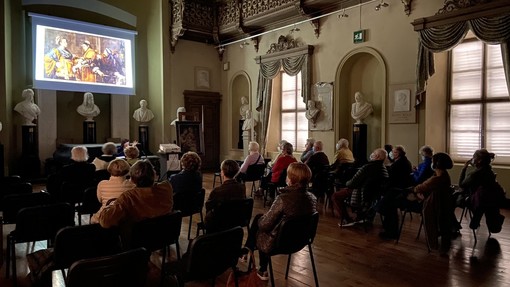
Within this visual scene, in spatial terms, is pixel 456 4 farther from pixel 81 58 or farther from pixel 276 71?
pixel 81 58

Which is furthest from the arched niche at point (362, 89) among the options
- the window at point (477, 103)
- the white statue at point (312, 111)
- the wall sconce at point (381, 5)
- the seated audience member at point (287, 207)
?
the seated audience member at point (287, 207)

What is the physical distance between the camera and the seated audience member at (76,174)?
467 centimetres

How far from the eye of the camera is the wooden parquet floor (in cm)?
327

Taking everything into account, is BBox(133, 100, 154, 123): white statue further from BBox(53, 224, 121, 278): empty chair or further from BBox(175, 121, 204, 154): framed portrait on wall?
BBox(53, 224, 121, 278): empty chair

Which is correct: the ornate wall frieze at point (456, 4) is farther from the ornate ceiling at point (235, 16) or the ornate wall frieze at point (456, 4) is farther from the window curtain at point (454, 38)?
the ornate ceiling at point (235, 16)

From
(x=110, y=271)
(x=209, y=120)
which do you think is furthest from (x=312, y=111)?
(x=110, y=271)

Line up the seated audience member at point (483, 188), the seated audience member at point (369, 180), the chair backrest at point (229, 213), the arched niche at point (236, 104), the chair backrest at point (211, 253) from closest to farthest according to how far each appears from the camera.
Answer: the chair backrest at point (211, 253) → the chair backrest at point (229, 213) → the seated audience member at point (483, 188) → the seated audience member at point (369, 180) → the arched niche at point (236, 104)

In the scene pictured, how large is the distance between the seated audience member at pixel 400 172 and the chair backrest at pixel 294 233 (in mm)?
2118

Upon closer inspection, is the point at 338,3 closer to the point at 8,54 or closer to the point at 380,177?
the point at 380,177

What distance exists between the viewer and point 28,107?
8719 mm

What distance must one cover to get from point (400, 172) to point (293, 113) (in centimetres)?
570

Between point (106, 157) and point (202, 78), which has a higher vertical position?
point (202, 78)

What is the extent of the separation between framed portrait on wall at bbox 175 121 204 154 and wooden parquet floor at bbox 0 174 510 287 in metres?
3.78

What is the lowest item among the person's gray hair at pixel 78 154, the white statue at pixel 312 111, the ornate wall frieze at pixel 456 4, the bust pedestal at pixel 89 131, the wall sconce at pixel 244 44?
the person's gray hair at pixel 78 154
